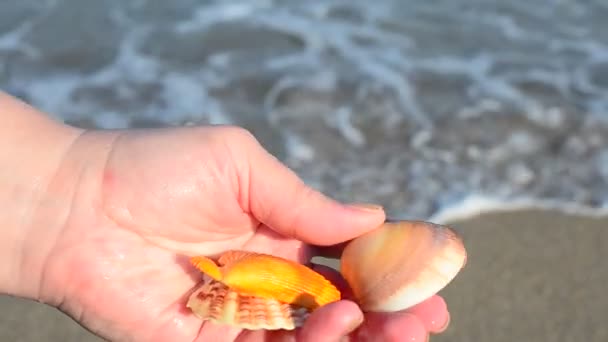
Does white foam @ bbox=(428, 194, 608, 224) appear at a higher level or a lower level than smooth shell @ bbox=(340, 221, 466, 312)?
lower

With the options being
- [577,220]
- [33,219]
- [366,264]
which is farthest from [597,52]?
[33,219]

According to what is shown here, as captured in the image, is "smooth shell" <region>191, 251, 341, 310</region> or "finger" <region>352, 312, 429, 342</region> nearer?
"finger" <region>352, 312, 429, 342</region>

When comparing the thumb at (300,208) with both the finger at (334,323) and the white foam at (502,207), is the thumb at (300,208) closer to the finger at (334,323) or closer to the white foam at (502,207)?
the finger at (334,323)

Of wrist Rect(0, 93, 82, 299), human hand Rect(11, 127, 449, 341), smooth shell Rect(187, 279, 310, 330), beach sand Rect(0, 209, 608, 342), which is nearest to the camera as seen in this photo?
smooth shell Rect(187, 279, 310, 330)

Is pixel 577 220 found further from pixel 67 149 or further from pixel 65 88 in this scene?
pixel 65 88

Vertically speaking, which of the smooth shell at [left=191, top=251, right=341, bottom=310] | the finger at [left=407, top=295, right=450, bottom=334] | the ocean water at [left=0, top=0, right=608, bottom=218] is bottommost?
the ocean water at [left=0, top=0, right=608, bottom=218]

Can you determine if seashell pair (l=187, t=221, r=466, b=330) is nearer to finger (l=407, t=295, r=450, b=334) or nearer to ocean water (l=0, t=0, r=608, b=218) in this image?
finger (l=407, t=295, r=450, b=334)

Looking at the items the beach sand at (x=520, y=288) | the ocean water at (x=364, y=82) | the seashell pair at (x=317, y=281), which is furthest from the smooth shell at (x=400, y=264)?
the ocean water at (x=364, y=82)

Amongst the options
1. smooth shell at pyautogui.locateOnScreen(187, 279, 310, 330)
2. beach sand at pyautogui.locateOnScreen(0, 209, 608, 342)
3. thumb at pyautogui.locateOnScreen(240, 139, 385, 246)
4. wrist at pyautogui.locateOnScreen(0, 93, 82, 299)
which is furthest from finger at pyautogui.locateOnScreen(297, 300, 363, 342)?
beach sand at pyautogui.locateOnScreen(0, 209, 608, 342)
